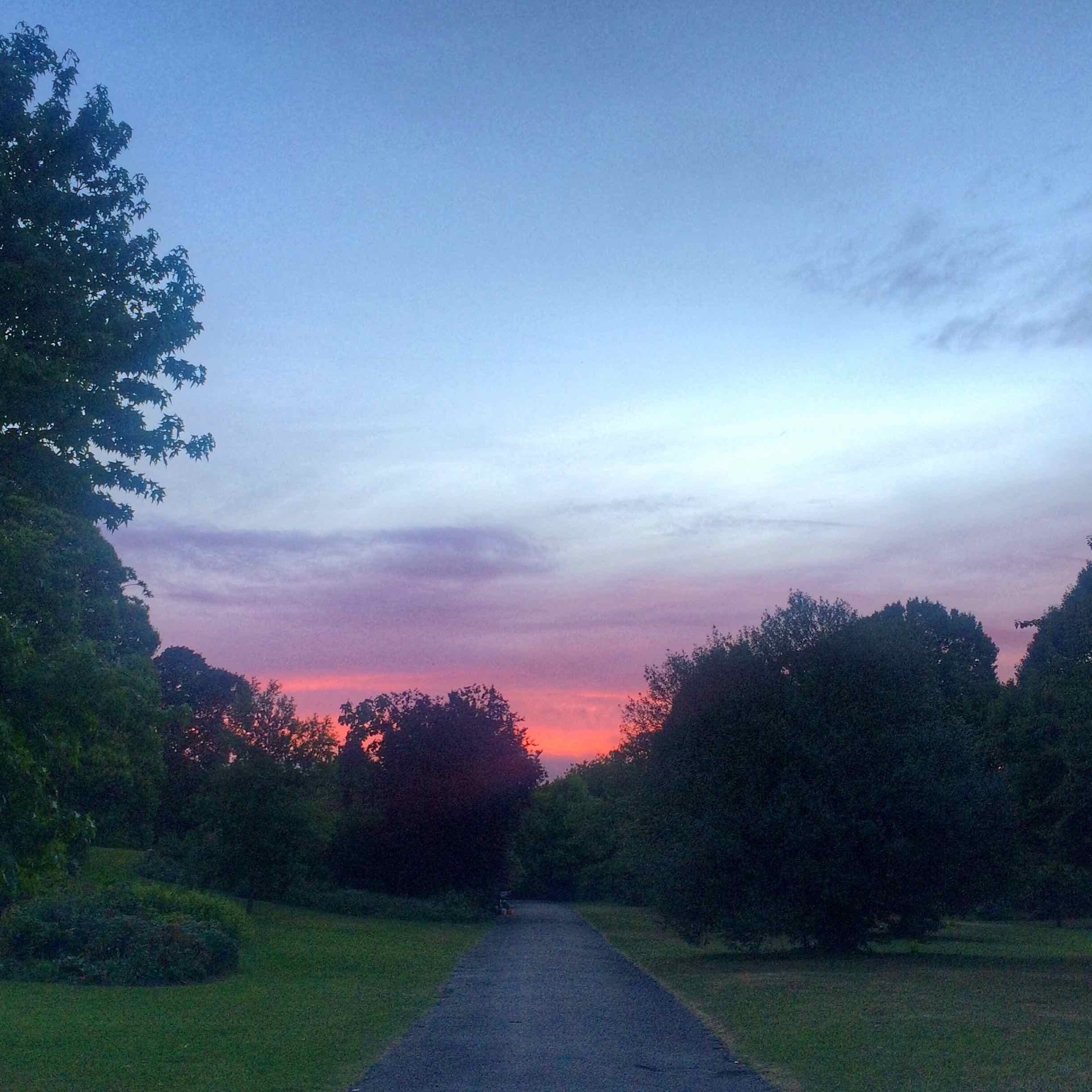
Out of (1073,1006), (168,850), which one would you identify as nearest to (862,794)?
(1073,1006)

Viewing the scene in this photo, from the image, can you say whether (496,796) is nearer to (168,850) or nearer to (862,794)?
(168,850)

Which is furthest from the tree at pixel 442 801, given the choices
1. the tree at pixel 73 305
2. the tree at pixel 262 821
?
the tree at pixel 73 305

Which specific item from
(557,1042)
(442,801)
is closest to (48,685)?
(557,1042)

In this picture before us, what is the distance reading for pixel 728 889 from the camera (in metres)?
26.8

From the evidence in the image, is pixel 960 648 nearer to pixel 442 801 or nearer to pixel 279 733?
pixel 442 801

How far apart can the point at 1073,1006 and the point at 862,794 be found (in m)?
9.53

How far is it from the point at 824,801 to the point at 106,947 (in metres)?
16.1

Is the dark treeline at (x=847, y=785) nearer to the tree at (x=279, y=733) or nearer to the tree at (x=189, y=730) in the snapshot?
the tree at (x=279, y=733)

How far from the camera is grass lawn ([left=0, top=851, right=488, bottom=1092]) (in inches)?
423

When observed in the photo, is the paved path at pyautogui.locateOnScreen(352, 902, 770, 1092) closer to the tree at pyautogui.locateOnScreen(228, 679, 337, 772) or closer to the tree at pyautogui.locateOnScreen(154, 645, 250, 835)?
the tree at pyautogui.locateOnScreen(228, 679, 337, 772)

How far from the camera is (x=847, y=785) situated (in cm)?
2622

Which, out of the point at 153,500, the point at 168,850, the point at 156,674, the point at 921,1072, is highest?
the point at 153,500

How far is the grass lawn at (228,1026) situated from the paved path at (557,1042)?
52 centimetres

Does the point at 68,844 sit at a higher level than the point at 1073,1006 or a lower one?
higher
